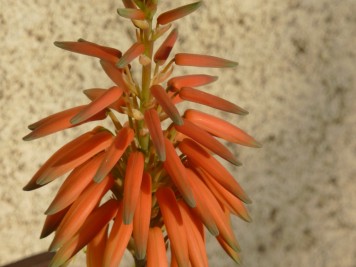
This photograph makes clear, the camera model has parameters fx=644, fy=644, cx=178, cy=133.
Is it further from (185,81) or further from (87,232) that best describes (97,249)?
(185,81)

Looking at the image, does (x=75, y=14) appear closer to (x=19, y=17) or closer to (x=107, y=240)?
(x=19, y=17)

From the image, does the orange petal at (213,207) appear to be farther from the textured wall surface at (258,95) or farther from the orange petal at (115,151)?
the textured wall surface at (258,95)

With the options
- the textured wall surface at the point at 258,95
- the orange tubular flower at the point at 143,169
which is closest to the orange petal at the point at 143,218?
the orange tubular flower at the point at 143,169

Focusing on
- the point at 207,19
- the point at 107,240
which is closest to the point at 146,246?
the point at 107,240

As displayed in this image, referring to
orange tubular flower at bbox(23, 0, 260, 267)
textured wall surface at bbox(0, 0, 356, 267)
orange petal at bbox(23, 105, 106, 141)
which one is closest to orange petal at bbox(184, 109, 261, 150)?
orange tubular flower at bbox(23, 0, 260, 267)

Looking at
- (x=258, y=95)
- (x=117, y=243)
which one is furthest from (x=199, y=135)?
(x=258, y=95)

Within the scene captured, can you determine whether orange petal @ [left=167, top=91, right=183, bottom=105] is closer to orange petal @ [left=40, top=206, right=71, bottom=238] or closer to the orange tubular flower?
the orange tubular flower
